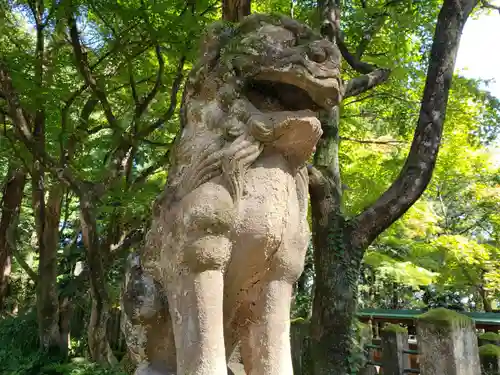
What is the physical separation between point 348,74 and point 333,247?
13.5 ft

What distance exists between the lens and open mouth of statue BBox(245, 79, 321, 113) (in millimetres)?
2068

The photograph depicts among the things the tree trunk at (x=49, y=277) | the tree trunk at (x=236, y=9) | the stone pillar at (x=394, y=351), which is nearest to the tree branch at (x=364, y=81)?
the tree trunk at (x=236, y=9)

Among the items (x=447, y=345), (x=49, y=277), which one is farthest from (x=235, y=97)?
(x=49, y=277)

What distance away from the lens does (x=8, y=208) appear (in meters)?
8.91

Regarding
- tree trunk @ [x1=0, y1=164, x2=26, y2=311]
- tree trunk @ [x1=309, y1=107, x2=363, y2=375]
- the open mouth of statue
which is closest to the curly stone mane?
the open mouth of statue

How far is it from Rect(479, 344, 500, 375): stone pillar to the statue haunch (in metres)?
1.94

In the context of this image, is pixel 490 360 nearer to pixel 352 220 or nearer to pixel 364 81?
pixel 352 220

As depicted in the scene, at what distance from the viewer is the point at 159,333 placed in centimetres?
207

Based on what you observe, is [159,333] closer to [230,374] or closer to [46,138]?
[230,374]

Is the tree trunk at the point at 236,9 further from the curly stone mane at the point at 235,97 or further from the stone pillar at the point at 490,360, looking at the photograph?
the stone pillar at the point at 490,360

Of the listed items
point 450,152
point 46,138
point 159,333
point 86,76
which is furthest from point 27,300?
point 159,333

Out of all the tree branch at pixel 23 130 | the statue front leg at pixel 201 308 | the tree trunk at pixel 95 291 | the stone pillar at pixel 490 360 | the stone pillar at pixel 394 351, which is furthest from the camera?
the tree trunk at pixel 95 291

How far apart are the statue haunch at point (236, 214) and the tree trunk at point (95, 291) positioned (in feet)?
11.4

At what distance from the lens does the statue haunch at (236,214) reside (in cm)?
181
